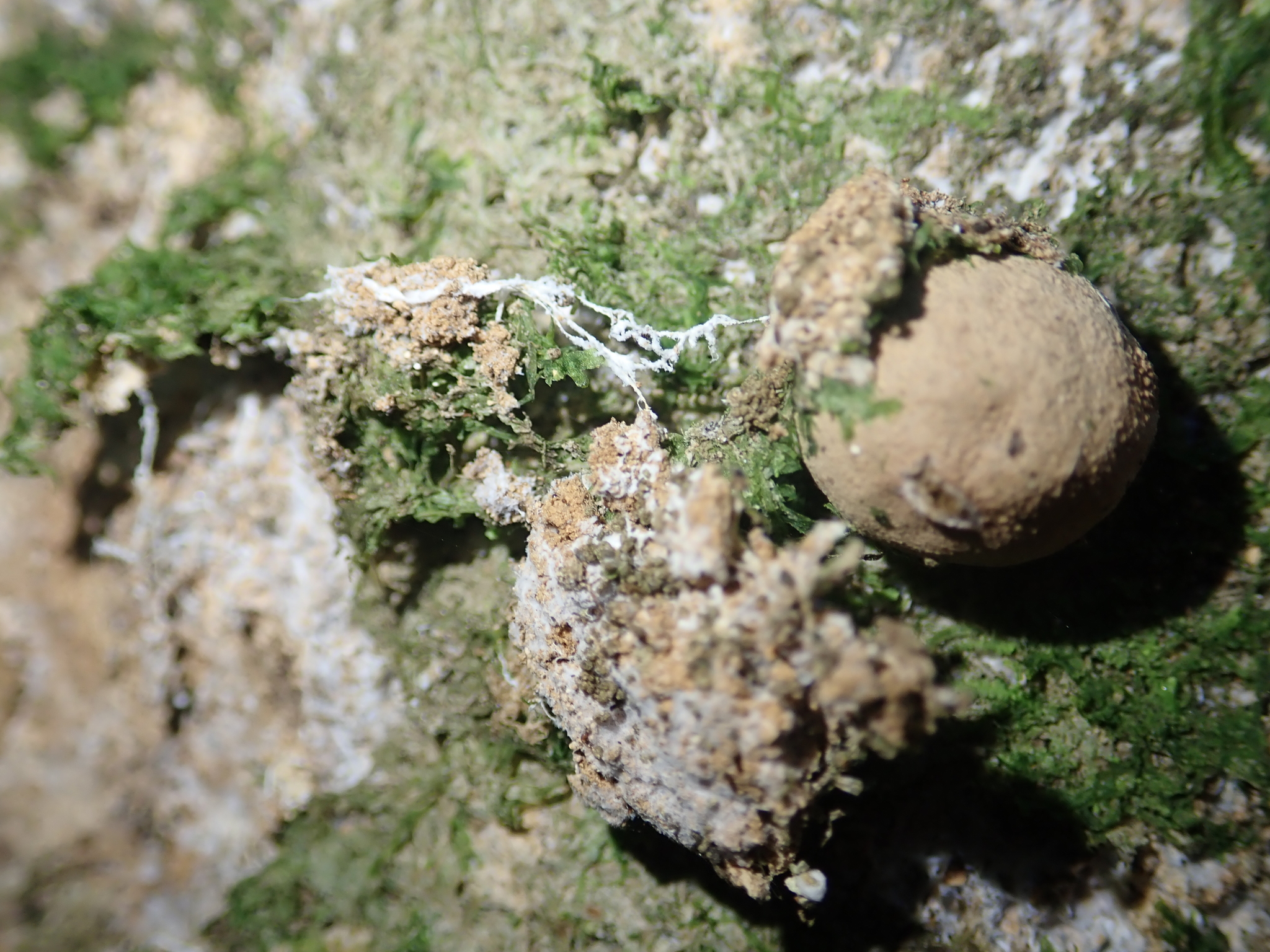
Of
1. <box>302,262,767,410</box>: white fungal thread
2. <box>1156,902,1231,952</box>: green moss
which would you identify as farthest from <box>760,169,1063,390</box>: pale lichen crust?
<box>1156,902,1231,952</box>: green moss

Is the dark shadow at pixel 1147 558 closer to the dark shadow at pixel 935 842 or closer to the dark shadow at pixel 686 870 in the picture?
the dark shadow at pixel 935 842

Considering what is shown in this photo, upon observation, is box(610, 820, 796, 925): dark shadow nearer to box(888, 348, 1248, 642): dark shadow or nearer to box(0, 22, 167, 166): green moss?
box(888, 348, 1248, 642): dark shadow

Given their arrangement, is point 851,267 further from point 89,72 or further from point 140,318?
point 89,72

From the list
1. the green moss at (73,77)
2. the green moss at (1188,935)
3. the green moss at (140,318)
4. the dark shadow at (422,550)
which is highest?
the green moss at (73,77)

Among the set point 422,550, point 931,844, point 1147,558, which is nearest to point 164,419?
point 422,550

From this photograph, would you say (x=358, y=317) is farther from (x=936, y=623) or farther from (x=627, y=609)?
(x=936, y=623)

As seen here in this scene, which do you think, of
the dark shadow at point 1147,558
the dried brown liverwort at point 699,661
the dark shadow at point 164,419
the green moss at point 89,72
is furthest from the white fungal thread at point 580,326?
the green moss at point 89,72
